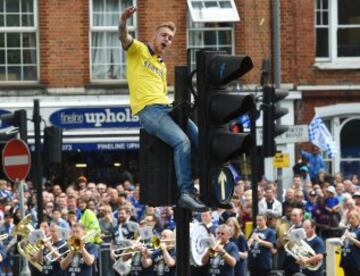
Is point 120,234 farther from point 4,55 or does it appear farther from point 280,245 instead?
point 4,55

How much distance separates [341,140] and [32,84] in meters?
7.67

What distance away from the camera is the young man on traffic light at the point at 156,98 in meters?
11.7

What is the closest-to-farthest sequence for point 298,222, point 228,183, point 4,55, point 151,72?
point 228,183, point 151,72, point 298,222, point 4,55

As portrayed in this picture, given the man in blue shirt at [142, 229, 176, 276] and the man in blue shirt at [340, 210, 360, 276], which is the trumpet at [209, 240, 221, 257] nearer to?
the man in blue shirt at [142, 229, 176, 276]

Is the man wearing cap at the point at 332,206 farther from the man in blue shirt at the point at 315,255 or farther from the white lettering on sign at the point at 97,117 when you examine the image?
the white lettering on sign at the point at 97,117

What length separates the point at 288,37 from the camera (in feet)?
119

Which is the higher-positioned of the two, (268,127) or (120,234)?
(268,127)

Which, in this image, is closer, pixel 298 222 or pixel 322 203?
pixel 298 222

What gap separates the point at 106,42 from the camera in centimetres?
3566

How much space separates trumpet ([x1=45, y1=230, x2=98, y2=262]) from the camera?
22969mm

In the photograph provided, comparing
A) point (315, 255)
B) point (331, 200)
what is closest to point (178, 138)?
point (315, 255)

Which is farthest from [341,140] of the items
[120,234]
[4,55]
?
[120,234]

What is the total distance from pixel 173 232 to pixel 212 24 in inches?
515

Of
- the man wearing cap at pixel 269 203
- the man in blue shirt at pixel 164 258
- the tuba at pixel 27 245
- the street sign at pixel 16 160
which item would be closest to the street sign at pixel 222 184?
the man in blue shirt at pixel 164 258
